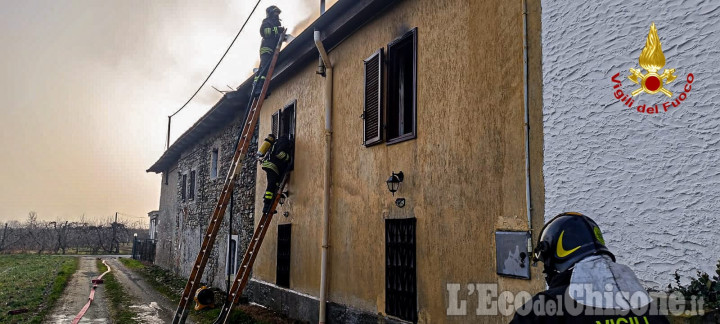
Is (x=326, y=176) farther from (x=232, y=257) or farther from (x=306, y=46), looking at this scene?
(x=232, y=257)

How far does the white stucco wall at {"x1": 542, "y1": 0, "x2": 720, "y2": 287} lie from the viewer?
11.8 feet

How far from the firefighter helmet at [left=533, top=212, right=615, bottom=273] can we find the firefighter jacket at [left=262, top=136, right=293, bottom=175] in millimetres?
8102

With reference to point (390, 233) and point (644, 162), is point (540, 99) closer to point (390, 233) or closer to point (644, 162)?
point (644, 162)

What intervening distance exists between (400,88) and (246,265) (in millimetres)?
4835

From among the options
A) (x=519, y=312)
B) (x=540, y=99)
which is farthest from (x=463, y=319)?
(x=519, y=312)

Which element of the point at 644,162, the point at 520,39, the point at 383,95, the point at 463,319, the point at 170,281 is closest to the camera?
the point at 644,162

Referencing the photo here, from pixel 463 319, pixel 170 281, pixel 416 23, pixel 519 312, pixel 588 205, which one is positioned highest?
pixel 416 23

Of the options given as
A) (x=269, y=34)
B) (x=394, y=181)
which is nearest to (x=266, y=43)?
(x=269, y=34)

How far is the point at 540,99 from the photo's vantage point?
4918 mm

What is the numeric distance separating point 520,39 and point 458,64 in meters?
1.04

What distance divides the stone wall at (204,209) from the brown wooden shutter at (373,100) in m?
5.87

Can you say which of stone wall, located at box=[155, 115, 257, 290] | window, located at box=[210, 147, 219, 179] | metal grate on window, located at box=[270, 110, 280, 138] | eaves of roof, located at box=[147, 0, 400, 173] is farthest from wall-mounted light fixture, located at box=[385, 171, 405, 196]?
window, located at box=[210, 147, 219, 179]

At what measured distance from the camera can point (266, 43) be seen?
11766 millimetres

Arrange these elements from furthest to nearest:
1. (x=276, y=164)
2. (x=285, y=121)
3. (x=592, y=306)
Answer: (x=285, y=121) < (x=276, y=164) < (x=592, y=306)
